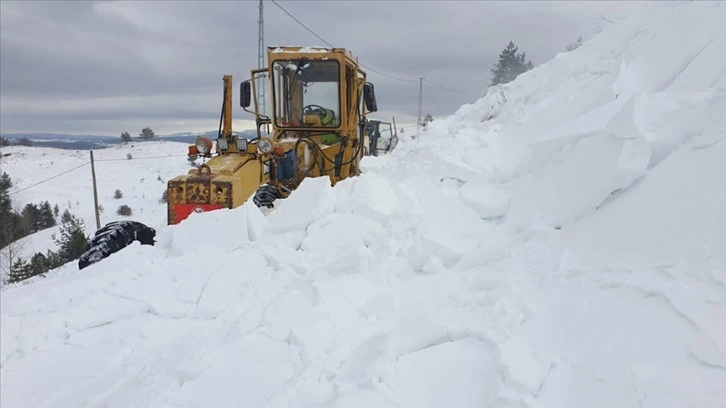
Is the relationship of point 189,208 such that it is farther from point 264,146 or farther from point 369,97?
point 369,97

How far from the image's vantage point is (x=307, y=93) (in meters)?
7.55

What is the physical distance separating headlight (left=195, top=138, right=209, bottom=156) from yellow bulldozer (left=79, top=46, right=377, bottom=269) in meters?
0.01

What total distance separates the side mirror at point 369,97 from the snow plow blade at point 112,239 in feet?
13.5

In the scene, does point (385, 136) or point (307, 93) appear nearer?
point (307, 93)

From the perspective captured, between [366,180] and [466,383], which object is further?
[366,180]

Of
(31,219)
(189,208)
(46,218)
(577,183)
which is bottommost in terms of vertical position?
(46,218)

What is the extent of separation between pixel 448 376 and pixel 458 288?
2.97ft

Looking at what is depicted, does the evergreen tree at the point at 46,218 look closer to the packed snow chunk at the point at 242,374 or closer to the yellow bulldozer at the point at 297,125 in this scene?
the yellow bulldozer at the point at 297,125

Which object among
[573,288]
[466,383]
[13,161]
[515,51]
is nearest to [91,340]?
[466,383]

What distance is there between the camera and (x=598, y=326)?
240 cm

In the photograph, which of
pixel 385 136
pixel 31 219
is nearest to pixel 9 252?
pixel 31 219

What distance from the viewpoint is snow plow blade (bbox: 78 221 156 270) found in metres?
5.03

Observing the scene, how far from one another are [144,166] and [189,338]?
180 feet

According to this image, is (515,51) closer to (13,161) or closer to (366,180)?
(366,180)
